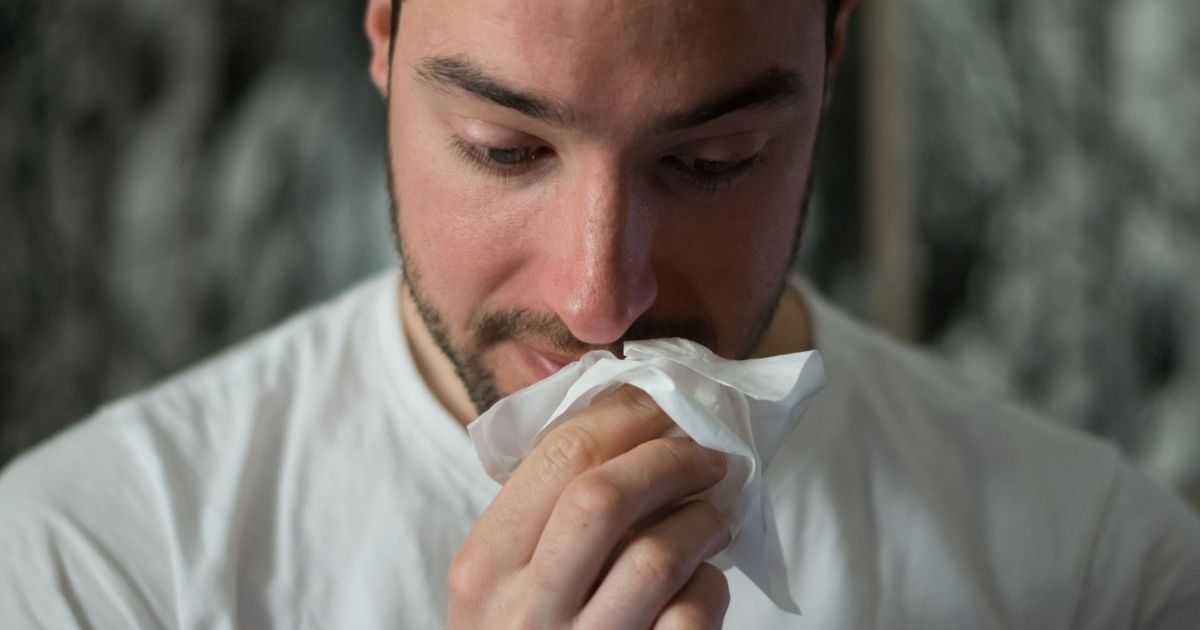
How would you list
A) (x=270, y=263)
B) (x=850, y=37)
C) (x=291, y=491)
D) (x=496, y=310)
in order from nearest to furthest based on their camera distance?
(x=496, y=310) < (x=291, y=491) < (x=270, y=263) < (x=850, y=37)

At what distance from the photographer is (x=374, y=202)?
137 centimetres

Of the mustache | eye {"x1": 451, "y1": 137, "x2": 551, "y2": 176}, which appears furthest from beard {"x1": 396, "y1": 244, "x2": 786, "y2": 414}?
eye {"x1": 451, "y1": 137, "x2": 551, "y2": 176}

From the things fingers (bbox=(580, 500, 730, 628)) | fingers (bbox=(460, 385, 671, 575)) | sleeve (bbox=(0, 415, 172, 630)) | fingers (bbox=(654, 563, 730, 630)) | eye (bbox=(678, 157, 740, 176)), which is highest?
eye (bbox=(678, 157, 740, 176))

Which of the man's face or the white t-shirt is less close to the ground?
the man's face

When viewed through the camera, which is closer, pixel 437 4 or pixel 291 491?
pixel 437 4

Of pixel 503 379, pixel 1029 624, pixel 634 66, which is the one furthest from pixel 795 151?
pixel 1029 624

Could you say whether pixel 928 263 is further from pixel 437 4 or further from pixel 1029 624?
pixel 437 4

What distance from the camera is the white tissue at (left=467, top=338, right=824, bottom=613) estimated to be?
2.50 ft

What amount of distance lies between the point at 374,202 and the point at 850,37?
649 millimetres

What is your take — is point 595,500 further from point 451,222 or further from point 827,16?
point 827,16

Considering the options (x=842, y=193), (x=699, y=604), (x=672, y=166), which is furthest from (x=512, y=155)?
(x=842, y=193)

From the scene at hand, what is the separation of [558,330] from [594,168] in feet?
0.40

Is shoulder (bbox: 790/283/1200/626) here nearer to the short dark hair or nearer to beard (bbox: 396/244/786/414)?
beard (bbox: 396/244/786/414)

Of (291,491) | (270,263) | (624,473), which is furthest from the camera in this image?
(270,263)
